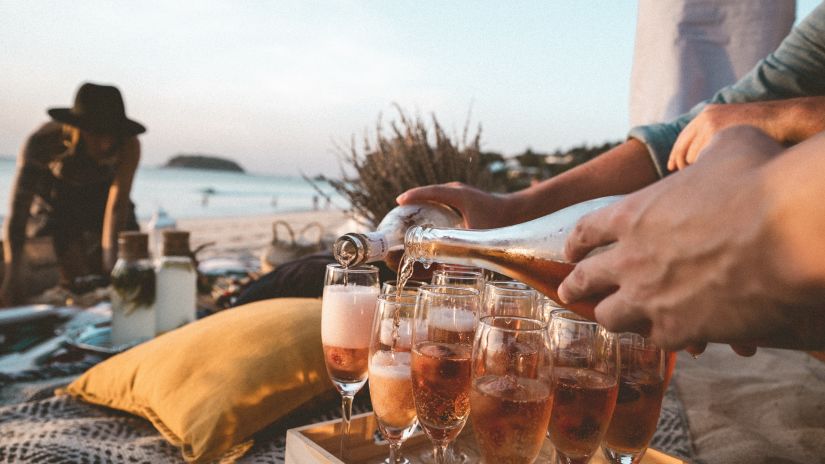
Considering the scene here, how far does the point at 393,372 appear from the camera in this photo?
4.14 ft

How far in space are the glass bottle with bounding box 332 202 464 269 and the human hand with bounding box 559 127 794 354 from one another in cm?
70

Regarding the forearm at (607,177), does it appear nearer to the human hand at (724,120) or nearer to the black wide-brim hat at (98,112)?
the human hand at (724,120)

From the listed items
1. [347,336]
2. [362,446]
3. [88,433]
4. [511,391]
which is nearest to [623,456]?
[511,391]

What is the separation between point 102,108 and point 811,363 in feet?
17.3

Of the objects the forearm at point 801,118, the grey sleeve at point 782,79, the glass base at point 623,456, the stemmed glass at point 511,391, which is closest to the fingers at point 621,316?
the stemmed glass at point 511,391

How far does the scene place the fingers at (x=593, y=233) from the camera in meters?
0.67

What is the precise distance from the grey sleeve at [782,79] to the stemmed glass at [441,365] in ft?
4.75

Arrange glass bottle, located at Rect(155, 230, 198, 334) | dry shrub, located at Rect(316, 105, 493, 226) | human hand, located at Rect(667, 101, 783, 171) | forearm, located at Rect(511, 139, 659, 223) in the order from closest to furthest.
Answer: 1. human hand, located at Rect(667, 101, 783, 171)
2. forearm, located at Rect(511, 139, 659, 223)
3. glass bottle, located at Rect(155, 230, 198, 334)
4. dry shrub, located at Rect(316, 105, 493, 226)

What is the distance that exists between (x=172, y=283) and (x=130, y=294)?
7.1 inches

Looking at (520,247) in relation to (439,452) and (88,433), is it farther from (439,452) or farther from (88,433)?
(88,433)

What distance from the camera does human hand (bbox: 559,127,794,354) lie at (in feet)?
1.69

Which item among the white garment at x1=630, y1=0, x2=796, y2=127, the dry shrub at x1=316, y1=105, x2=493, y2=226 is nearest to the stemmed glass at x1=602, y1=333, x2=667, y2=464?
the dry shrub at x1=316, y1=105, x2=493, y2=226

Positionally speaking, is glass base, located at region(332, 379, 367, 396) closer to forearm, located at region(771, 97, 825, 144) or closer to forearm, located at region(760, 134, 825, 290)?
forearm, located at region(760, 134, 825, 290)

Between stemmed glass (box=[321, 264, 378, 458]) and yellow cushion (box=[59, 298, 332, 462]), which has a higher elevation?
stemmed glass (box=[321, 264, 378, 458])
